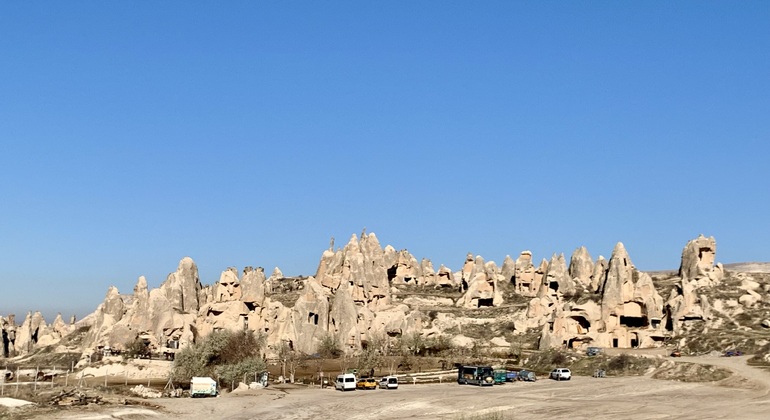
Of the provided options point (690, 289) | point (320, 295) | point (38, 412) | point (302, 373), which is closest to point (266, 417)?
point (38, 412)

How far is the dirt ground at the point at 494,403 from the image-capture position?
152 ft

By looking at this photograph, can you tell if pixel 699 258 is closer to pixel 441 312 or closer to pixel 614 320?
pixel 614 320

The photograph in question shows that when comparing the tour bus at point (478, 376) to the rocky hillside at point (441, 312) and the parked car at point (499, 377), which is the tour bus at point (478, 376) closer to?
the parked car at point (499, 377)

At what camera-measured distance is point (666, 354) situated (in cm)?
8175

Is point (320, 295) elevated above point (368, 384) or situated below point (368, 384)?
above

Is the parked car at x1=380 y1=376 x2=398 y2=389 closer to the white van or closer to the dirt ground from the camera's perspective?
the dirt ground

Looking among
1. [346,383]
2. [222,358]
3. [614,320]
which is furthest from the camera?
[614,320]

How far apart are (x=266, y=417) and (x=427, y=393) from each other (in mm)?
15056

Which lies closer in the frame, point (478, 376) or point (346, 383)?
point (346, 383)

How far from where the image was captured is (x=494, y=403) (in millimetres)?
51375

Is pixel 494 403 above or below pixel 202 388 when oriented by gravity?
below

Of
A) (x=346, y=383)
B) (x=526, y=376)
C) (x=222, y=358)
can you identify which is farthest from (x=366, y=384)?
(x=222, y=358)

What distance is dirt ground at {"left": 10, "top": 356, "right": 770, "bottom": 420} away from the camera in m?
46.5

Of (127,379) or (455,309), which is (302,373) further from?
(455,309)
